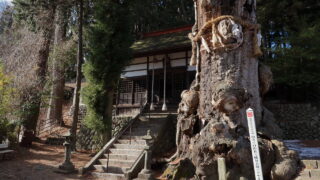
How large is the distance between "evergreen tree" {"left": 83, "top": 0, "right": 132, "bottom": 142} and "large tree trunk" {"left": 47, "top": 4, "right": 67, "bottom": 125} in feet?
11.7

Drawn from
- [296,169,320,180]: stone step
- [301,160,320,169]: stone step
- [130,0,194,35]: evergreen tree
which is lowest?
[296,169,320,180]: stone step

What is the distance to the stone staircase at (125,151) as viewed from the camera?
823 cm

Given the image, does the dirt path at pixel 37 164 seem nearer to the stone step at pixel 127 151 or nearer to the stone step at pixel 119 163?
the stone step at pixel 119 163

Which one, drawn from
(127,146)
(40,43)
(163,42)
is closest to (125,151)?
(127,146)

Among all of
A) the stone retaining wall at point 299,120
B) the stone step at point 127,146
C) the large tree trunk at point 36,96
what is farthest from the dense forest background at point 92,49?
the stone step at point 127,146

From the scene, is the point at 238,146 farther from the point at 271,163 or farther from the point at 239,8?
the point at 239,8

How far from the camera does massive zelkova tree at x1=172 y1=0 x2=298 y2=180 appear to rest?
15.0ft

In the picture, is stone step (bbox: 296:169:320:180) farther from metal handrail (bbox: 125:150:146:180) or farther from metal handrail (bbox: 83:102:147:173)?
metal handrail (bbox: 83:102:147:173)

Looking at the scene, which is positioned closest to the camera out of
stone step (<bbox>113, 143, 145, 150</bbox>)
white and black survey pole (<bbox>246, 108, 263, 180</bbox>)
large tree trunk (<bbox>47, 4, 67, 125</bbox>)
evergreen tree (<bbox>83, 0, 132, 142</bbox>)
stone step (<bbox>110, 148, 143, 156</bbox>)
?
white and black survey pole (<bbox>246, 108, 263, 180</bbox>)

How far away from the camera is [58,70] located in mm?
16281

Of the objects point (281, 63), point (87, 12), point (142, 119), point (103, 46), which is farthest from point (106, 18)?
point (281, 63)

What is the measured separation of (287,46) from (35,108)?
13.8m

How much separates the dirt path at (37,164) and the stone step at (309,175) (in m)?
6.40

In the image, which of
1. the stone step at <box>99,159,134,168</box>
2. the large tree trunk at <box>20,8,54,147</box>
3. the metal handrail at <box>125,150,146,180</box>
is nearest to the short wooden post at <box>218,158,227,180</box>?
the metal handrail at <box>125,150,146,180</box>
